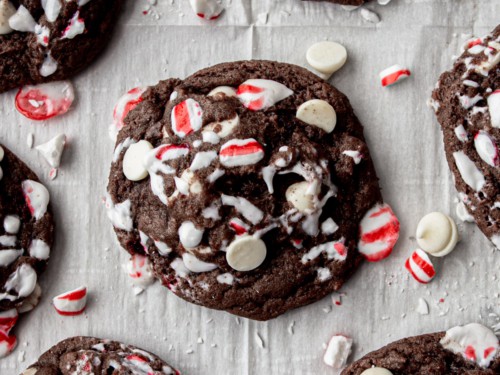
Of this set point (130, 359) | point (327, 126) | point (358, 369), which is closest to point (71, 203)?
point (130, 359)

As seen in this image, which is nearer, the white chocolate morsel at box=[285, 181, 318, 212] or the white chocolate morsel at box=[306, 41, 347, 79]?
the white chocolate morsel at box=[285, 181, 318, 212]

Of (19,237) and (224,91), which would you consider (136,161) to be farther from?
(19,237)

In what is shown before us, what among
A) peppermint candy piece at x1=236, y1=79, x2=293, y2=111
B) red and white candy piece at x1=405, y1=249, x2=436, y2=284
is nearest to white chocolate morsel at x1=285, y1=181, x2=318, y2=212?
peppermint candy piece at x1=236, y1=79, x2=293, y2=111

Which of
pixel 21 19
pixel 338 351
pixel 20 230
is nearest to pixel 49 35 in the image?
pixel 21 19

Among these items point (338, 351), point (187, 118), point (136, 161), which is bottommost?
point (338, 351)

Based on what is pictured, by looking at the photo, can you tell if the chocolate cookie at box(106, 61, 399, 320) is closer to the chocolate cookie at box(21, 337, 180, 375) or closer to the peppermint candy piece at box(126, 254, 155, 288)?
the peppermint candy piece at box(126, 254, 155, 288)
